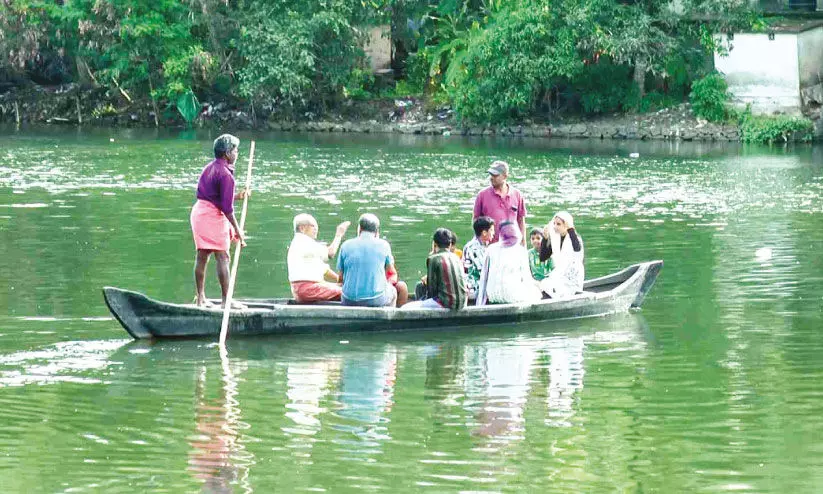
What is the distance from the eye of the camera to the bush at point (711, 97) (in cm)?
4747

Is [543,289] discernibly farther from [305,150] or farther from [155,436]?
[305,150]

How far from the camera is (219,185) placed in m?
15.8

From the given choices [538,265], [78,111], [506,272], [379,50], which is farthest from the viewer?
[379,50]

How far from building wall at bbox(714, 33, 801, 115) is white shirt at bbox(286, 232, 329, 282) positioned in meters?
33.1

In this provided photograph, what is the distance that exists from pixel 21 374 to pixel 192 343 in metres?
2.00

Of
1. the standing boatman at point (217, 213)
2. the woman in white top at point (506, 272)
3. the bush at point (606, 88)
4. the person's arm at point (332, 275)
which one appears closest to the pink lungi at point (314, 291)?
the person's arm at point (332, 275)

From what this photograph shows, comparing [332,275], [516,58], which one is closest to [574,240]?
[332,275]

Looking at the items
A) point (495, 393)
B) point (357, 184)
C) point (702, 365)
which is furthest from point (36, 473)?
point (357, 184)

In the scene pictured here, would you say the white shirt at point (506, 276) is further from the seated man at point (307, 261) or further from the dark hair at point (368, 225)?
the seated man at point (307, 261)

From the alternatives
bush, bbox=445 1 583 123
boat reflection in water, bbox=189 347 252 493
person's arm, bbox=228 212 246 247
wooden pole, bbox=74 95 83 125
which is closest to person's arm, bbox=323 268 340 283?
person's arm, bbox=228 212 246 247

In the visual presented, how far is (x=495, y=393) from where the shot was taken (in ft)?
45.4

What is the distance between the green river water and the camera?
11.3 meters

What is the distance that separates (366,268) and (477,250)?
143 cm

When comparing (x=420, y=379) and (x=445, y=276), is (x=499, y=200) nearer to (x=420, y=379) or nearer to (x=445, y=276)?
(x=445, y=276)
